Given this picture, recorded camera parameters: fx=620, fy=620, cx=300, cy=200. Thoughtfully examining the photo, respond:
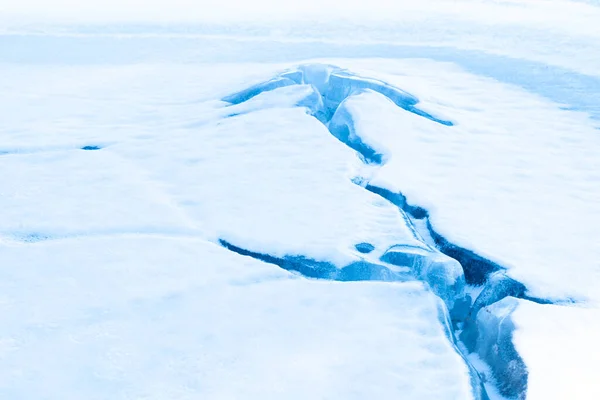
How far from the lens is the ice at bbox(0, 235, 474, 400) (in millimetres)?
1670

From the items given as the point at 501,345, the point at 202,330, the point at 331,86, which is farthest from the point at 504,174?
the point at 202,330

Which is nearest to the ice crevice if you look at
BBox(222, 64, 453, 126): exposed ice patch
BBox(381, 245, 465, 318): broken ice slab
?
BBox(381, 245, 465, 318): broken ice slab

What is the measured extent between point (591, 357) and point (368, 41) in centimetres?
473

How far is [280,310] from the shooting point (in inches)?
77.9

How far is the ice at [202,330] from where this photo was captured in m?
1.67

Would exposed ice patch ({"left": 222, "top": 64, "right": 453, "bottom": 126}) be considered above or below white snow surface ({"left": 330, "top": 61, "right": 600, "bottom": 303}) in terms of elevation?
above

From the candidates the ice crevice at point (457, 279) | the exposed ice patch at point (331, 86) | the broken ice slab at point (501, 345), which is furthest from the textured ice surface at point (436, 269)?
the exposed ice patch at point (331, 86)

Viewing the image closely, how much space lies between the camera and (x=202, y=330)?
1.88 metres

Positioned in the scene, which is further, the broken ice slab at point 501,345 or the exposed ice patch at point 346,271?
the exposed ice patch at point 346,271

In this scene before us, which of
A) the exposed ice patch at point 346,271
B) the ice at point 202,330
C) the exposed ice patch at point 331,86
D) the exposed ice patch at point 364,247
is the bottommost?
the ice at point 202,330

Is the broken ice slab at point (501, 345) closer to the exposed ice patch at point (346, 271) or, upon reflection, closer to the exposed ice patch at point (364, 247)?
the exposed ice patch at point (346, 271)

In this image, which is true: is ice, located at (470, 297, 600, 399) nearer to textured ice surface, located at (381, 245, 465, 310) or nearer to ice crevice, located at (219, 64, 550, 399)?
ice crevice, located at (219, 64, 550, 399)

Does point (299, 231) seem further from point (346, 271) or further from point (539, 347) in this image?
point (539, 347)

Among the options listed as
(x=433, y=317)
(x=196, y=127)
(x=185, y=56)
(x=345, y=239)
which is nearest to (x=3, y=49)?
(x=185, y=56)
